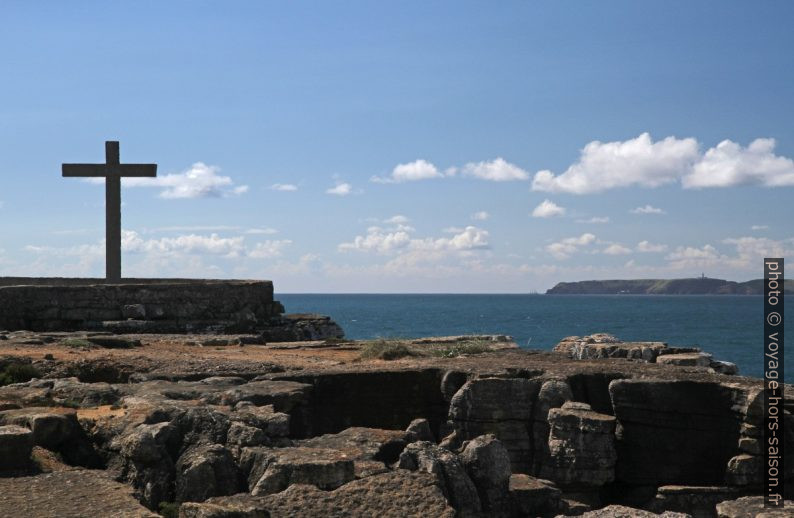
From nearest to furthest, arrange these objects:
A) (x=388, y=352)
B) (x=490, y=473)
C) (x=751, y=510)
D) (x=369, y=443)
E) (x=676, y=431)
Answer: (x=751, y=510), (x=490, y=473), (x=369, y=443), (x=676, y=431), (x=388, y=352)

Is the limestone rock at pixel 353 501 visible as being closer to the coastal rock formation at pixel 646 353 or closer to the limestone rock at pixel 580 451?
the limestone rock at pixel 580 451

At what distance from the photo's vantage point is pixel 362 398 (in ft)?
41.9

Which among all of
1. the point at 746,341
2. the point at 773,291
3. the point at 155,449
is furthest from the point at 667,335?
the point at 155,449

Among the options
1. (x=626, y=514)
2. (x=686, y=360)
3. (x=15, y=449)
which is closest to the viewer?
(x=626, y=514)

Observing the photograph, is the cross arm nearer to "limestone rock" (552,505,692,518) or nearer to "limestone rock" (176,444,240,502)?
"limestone rock" (176,444,240,502)

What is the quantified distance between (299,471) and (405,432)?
192 cm

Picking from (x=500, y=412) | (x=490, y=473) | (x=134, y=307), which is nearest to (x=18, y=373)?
(x=500, y=412)

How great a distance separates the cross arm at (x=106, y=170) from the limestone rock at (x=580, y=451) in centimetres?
1805

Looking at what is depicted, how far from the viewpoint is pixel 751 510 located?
746 centimetres

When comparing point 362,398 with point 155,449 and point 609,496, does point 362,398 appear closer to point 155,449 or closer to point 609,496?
point 609,496

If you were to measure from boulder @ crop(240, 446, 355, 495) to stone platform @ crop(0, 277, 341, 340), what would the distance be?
1371cm

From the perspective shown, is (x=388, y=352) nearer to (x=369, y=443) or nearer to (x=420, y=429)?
(x=420, y=429)

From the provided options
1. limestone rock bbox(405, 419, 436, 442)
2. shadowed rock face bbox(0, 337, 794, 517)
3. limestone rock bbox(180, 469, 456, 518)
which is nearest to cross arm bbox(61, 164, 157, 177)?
shadowed rock face bbox(0, 337, 794, 517)

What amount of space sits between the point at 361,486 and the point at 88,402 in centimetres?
466
